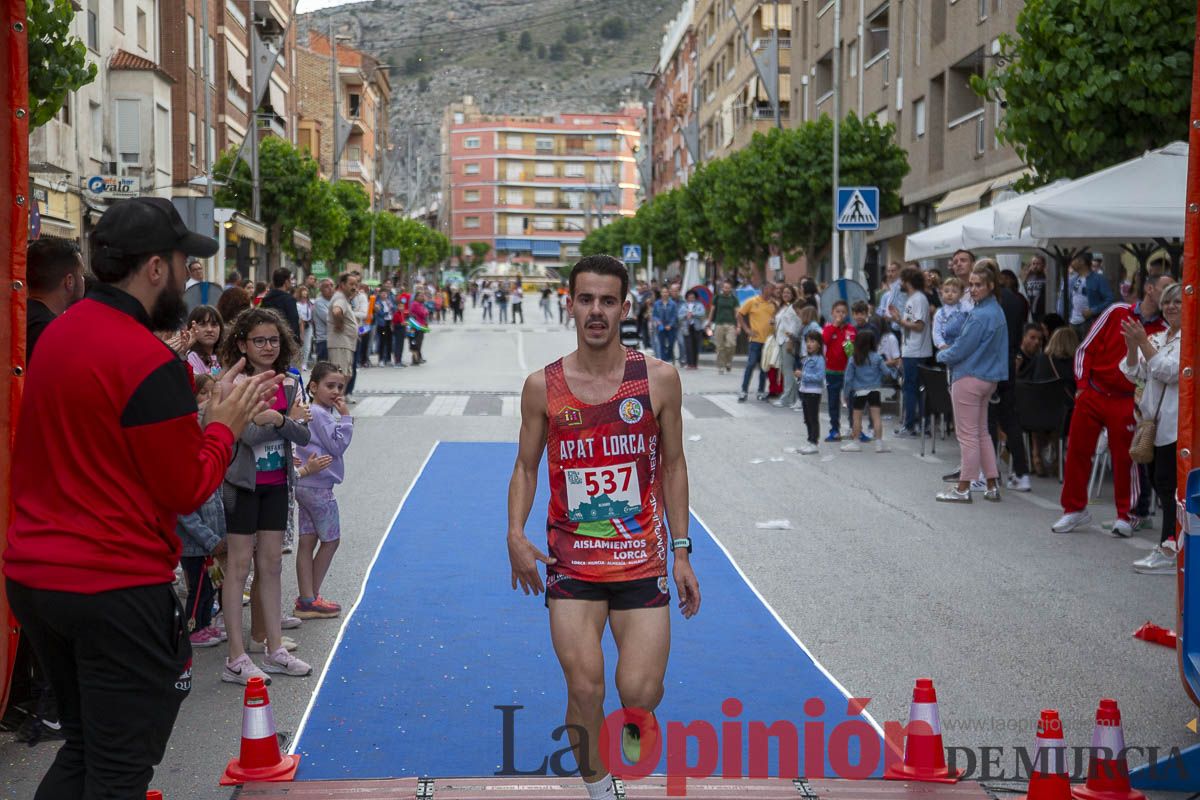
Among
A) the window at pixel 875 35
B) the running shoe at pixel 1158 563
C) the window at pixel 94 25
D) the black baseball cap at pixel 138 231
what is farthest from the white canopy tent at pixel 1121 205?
the window at pixel 875 35

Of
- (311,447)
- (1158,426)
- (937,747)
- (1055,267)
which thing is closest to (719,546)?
(1158,426)

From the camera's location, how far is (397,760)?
5.87 m

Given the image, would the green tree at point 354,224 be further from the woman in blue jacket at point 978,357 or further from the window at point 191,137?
the woman in blue jacket at point 978,357

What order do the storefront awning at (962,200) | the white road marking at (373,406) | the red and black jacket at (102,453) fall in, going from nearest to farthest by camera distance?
the red and black jacket at (102,453) → the white road marking at (373,406) → the storefront awning at (962,200)

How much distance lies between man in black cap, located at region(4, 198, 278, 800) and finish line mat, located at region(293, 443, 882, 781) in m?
1.75

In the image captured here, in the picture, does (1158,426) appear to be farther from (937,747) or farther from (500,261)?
(500,261)

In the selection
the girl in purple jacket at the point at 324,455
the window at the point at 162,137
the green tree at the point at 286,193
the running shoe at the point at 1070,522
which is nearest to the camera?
the girl in purple jacket at the point at 324,455

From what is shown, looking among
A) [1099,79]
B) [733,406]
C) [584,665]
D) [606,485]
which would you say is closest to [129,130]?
[733,406]

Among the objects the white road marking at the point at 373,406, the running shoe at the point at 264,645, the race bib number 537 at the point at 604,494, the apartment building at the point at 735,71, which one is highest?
the apartment building at the point at 735,71

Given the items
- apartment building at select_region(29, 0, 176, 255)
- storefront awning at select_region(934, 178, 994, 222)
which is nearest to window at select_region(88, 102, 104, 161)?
apartment building at select_region(29, 0, 176, 255)

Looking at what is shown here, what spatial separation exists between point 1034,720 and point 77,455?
172 inches

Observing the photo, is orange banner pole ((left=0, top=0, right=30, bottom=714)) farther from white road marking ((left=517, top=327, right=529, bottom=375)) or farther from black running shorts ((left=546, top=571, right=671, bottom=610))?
white road marking ((left=517, top=327, right=529, bottom=375))

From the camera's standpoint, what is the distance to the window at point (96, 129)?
35.3m

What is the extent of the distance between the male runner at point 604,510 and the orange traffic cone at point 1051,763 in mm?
1248
